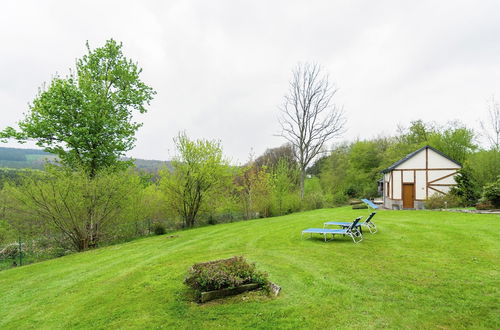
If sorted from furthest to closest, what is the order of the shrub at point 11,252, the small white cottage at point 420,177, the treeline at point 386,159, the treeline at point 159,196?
the small white cottage at point 420,177 < the treeline at point 386,159 < the treeline at point 159,196 < the shrub at point 11,252

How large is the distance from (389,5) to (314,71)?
14.5m

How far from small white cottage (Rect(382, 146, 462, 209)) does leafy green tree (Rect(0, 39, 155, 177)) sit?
1957cm

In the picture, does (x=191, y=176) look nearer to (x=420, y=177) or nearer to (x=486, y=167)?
(x=420, y=177)

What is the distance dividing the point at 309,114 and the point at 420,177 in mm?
10804

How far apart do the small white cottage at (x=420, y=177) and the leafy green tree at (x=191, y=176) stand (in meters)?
14.0

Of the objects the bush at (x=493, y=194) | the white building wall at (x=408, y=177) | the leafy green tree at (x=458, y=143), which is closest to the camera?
the bush at (x=493, y=194)

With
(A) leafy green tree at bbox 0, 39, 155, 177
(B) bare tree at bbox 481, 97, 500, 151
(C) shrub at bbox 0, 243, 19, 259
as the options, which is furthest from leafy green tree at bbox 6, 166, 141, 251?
(B) bare tree at bbox 481, 97, 500, 151

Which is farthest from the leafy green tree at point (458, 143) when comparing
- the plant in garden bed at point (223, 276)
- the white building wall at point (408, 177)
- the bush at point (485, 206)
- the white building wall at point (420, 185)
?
the plant in garden bed at point (223, 276)

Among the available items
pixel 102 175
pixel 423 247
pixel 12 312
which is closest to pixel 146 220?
pixel 102 175

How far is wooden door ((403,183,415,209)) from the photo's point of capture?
1973 cm

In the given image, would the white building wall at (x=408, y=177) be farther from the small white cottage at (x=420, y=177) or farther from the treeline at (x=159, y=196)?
the treeline at (x=159, y=196)

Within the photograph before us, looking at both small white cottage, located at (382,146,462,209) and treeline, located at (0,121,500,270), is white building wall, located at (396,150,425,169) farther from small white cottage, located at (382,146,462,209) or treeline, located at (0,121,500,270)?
treeline, located at (0,121,500,270)

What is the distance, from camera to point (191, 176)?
15.4m

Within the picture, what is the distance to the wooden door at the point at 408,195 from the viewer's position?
19734 mm
